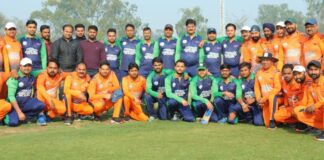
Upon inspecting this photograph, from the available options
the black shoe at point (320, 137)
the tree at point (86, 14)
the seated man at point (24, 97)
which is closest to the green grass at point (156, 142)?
the black shoe at point (320, 137)

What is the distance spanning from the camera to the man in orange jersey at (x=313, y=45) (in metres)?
7.87

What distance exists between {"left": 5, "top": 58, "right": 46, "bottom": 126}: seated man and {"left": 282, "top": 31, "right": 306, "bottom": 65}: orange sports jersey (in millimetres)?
4835

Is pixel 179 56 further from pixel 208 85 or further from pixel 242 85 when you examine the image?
pixel 242 85

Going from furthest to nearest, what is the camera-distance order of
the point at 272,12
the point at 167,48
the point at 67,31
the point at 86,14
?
the point at 272,12 → the point at 86,14 → the point at 167,48 → the point at 67,31

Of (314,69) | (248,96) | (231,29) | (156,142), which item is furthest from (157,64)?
(314,69)

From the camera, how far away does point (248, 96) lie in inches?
317

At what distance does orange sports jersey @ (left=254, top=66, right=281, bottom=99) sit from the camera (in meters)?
7.54

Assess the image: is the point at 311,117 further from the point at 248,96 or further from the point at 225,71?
the point at 225,71

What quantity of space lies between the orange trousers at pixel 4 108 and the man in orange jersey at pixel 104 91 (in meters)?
1.53

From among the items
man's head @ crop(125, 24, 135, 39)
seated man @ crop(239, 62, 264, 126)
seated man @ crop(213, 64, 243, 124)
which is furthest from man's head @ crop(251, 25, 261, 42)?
man's head @ crop(125, 24, 135, 39)

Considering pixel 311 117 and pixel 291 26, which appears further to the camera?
pixel 291 26

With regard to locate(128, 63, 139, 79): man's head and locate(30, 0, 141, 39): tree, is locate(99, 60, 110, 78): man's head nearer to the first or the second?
locate(128, 63, 139, 79): man's head

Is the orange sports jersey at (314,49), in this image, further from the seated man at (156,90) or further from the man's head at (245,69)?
the seated man at (156,90)

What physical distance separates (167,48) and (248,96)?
2.23m
